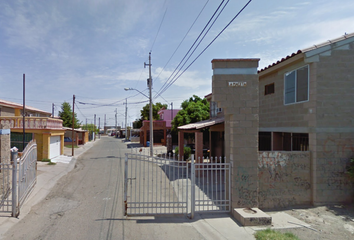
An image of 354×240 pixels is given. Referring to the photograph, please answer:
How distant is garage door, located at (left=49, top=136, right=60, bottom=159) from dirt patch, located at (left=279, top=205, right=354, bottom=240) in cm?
1812

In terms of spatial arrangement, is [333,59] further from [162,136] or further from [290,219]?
[162,136]

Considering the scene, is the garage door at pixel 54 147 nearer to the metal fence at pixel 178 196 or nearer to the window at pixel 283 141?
the metal fence at pixel 178 196

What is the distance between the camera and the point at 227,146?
7262 mm

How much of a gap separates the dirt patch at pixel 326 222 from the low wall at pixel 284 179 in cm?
40

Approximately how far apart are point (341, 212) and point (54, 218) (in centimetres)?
817

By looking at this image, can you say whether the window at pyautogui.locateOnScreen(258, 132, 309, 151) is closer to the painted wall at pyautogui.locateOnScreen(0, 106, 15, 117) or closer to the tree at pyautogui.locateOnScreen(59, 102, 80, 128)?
the painted wall at pyautogui.locateOnScreen(0, 106, 15, 117)

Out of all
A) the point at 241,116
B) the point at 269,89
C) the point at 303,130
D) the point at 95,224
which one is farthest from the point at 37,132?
the point at 303,130

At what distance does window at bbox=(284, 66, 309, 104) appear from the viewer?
835 cm

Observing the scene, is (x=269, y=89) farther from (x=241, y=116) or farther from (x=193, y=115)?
(x=193, y=115)

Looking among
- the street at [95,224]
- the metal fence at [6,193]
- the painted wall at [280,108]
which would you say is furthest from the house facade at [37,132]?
the painted wall at [280,108]

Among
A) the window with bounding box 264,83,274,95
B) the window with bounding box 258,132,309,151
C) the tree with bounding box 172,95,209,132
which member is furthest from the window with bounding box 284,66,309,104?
the tree with bounding box 172,95,209,132

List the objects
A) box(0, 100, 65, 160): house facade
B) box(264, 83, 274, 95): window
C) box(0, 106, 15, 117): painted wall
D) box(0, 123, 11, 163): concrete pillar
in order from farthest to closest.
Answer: box(0, 106, 15, 117): painted wall < box(0, 100, 65, 160): house facade < box(264, 83, 274, 95): window < box(0, 123, 11, 163): concrete pillar

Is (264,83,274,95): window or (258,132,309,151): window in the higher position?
(264,83,274,95): window

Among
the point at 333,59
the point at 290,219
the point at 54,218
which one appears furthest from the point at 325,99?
the point at 54,218
